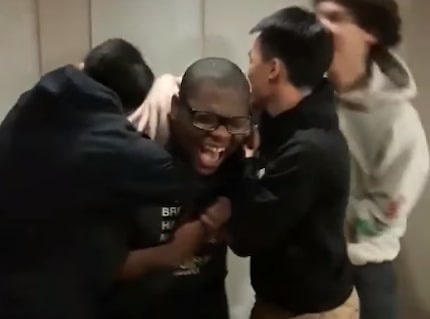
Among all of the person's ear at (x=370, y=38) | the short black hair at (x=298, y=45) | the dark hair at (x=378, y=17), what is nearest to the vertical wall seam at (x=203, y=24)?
the dark hair at (x=378, y=17)

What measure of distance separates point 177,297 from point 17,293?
0.30 meters

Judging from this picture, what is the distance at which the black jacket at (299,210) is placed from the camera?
1545 millimetres

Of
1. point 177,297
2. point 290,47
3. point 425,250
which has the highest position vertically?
point 290,47

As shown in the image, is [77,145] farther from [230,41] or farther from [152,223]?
[230,41]

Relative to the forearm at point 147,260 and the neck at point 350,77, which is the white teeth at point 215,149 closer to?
the forearm at point 147,260

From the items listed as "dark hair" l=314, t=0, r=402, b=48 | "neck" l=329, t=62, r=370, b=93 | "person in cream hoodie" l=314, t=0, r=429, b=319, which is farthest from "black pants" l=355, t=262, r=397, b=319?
"dark hair" l=314, t=0, r=402, b=48

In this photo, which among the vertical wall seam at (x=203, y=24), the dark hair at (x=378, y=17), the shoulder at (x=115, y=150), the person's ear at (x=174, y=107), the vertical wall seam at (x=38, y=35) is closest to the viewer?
→ the shoulder at (x=115, y=150)

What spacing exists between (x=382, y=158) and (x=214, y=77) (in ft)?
1.90

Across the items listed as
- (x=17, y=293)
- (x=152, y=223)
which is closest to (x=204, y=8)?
(x=152, y=223)

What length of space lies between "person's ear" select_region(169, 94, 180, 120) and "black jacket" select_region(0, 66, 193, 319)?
0.09 metres

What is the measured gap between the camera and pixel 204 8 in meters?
2.16

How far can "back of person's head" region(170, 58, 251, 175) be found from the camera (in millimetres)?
1482

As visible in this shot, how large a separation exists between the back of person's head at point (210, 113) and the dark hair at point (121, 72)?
0.09 metres

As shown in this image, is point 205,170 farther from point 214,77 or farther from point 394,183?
point 394,183
